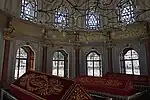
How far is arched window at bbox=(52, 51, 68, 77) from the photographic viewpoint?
11.3 metres

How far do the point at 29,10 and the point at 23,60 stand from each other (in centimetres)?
331

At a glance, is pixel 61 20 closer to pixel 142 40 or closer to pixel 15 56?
pixel 15 56

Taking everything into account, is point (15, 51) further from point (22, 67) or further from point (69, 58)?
point (69, 58)

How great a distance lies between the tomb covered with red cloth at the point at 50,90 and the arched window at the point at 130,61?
7869 millimetres

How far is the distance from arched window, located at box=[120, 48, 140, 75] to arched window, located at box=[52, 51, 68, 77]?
3876 millimetres

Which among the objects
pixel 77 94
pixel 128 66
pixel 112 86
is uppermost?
pixel 128 66

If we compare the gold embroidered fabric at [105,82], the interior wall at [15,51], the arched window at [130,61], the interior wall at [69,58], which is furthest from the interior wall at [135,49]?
the interior wall at [15,51]

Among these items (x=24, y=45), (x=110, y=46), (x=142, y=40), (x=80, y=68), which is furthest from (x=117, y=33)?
(x=24, y=45)

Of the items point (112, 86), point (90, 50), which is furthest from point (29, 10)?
point (112, 86)

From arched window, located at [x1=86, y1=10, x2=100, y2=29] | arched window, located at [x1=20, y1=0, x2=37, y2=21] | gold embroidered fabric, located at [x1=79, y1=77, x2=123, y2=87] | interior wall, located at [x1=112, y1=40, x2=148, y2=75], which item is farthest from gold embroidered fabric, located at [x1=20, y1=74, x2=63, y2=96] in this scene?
arched window, located at [x1=86, y1=10, x2=100, y2=29]

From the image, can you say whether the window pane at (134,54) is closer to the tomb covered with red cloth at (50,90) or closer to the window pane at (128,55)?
the window pane at (128,55)

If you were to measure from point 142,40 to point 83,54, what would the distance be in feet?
13.0

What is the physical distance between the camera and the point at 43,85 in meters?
3.57

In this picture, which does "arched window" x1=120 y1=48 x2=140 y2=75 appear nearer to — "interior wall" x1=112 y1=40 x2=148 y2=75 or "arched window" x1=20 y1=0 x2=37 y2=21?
"interior wall" x1=112 y1=40 x2=148 y2=75
